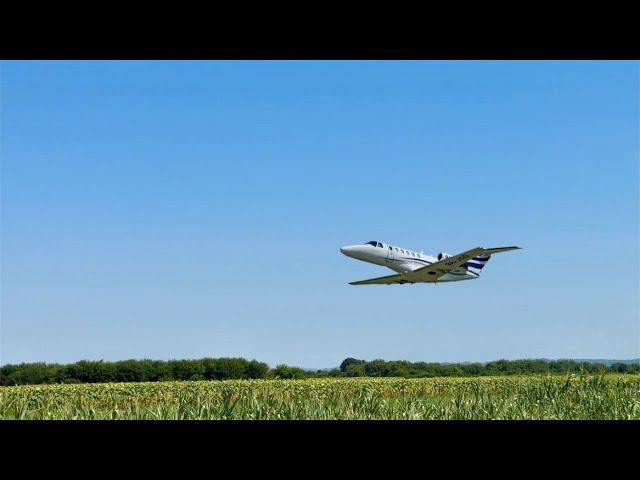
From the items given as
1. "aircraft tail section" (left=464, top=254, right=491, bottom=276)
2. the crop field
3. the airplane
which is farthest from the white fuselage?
the crop field

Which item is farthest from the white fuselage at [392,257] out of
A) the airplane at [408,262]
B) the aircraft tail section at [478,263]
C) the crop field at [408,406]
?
the crop field at [408,406]

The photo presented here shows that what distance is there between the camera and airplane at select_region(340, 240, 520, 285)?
1379 inches

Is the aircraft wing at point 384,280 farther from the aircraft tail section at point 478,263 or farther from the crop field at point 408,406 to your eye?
the crop field at point 408,406

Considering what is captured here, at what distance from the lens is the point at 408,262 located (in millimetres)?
36406

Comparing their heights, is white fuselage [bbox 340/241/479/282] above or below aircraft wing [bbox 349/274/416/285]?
above

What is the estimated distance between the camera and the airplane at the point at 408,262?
35.0m

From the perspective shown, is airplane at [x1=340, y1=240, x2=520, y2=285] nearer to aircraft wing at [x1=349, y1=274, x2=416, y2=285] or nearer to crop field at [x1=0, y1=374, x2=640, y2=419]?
aircraft wing at [x1=349, y1=274, x2=416, y2=285]

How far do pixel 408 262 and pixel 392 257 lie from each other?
44.2 inches

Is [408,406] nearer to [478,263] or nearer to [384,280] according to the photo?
[384,280]

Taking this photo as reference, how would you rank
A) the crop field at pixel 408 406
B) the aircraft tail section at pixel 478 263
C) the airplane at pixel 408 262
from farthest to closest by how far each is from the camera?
the aircraft tail section at pixel 478 263 → the airplane at pixel 408 262 → the crop field at pixel 408 406

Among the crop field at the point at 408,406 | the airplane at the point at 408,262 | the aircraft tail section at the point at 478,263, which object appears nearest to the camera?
the crop field at the point at 408,406
